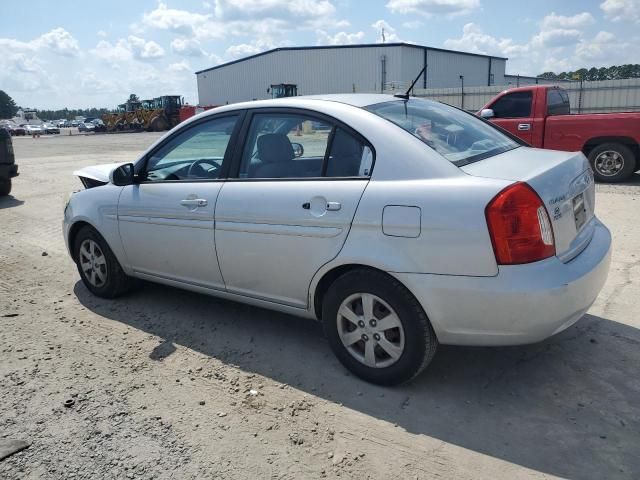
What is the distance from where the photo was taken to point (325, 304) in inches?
129

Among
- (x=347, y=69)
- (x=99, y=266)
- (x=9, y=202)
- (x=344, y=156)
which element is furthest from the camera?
(x=347, y=69)

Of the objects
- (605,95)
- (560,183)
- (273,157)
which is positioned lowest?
(560,183)

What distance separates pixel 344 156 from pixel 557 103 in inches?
353

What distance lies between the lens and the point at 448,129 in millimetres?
3490

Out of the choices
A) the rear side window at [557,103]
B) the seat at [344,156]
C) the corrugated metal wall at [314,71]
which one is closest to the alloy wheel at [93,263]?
the seat at [344,156]

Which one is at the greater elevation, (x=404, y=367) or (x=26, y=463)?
(x=404, y=367)

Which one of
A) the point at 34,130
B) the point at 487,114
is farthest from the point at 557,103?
the point at 34,130

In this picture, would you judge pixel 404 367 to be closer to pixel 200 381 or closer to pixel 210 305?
pixel 200 381

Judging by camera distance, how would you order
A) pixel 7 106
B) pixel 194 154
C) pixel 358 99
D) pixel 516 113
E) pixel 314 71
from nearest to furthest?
pixel 358 99 → pixel 194 154 → pixel 516 113 → pixel 314 71 → pixel 7 106

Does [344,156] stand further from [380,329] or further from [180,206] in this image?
[180,206]

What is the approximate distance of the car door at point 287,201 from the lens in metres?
3.15

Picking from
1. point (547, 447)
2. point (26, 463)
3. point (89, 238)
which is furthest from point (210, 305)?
point (547, 447)

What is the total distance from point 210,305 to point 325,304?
66.9 inches

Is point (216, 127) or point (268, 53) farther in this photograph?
point (268, 53)
